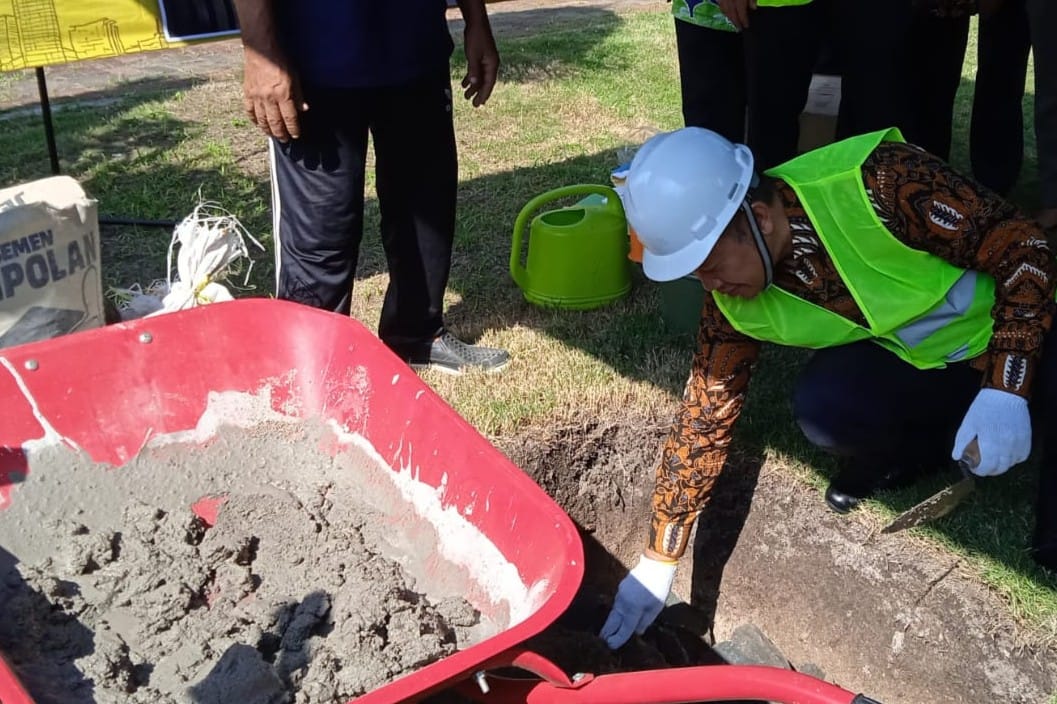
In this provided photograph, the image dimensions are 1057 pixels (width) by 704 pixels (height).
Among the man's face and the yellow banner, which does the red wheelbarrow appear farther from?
the yellow banner

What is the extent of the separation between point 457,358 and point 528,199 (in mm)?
1448

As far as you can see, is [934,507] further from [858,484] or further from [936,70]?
[936,70]

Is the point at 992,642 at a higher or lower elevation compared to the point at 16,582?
lower

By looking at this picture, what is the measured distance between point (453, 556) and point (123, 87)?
5.18 m

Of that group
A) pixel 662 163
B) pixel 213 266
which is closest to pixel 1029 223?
pixel 662 163

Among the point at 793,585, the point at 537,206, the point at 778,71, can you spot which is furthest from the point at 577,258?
the point at 793,585

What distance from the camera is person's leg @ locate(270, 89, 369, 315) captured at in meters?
2.35

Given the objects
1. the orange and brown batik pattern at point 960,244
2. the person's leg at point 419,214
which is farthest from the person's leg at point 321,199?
the orange and brown batik pattern at point 960,244

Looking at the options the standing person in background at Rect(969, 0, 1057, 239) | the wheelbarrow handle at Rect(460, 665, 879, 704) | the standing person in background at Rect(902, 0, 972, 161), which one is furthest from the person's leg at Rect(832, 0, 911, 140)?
the wheelbarrow handle at Rect(460, 665, 879, 704)

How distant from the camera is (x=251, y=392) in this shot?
7.02 feet

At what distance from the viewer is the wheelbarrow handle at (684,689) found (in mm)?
1337

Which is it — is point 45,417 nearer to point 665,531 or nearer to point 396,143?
point 396,143

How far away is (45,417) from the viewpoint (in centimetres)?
196

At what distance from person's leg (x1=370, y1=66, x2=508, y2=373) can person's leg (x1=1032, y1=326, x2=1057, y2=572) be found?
1412 millimetres
